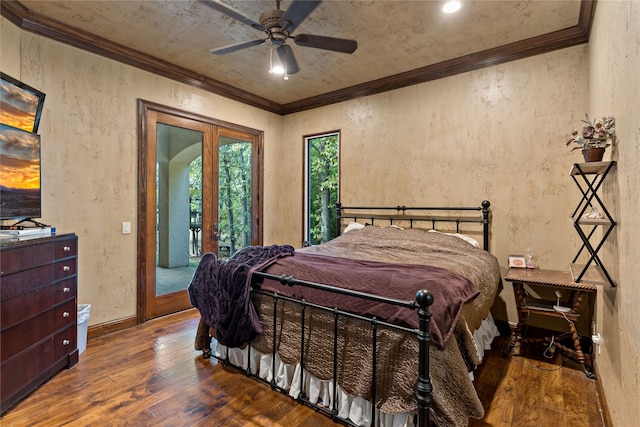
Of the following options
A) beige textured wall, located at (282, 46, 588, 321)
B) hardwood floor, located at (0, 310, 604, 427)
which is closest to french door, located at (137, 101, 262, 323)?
hardwood floor, located at (0, 310, 604, 427)

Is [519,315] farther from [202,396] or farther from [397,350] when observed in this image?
[202,396]

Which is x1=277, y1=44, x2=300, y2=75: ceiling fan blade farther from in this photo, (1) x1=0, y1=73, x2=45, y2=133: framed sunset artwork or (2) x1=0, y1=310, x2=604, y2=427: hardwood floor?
(2) x1=0, y1=310, x2=604, y2=427: hardwood floor

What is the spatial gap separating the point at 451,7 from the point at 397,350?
2.65 m

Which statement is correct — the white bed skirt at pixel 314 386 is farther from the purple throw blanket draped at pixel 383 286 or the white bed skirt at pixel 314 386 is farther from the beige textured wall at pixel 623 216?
the beige textured wall at pixel 623 216

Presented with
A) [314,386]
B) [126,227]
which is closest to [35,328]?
[126,227]

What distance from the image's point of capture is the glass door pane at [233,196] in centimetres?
435

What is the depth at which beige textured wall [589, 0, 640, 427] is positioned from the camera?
137cm

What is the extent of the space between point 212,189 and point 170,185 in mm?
540

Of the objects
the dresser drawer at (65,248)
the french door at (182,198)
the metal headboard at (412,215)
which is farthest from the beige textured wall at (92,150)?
the metal headboard at (412,215)

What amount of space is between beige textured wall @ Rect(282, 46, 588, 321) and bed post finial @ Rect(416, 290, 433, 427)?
2367mm

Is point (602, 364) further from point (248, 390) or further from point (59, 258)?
point (59, 258)

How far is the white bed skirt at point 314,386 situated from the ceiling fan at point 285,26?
2314 mm

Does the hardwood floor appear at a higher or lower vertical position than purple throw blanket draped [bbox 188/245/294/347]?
lower

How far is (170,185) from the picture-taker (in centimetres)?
379
